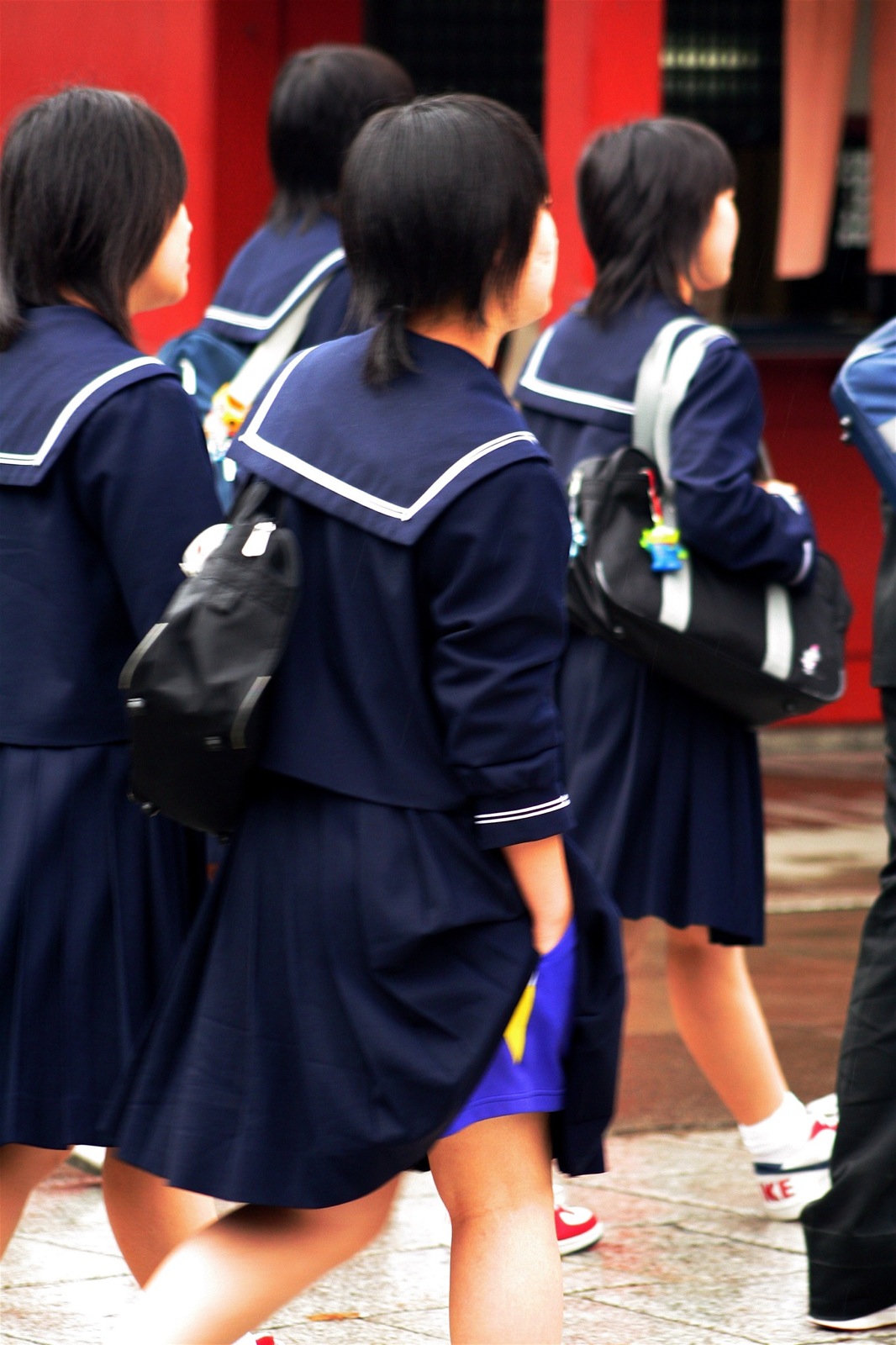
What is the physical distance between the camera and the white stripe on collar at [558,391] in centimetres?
376

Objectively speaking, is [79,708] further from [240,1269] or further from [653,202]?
[653,202]

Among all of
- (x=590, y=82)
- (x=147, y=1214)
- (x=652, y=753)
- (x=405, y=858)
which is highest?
(x=590, y=82)

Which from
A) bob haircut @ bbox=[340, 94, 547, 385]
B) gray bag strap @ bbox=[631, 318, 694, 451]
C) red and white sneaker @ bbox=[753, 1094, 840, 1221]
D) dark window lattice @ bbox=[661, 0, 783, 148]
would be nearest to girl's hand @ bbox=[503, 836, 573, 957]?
bob haircut @ bbox=[340, 94, 547, 385]

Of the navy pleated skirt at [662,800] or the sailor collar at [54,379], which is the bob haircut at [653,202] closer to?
the navy pleated skirt at [662,800]

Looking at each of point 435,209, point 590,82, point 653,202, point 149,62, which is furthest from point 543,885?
point 149,62

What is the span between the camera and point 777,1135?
3828mm

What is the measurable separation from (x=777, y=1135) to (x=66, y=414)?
2.07 meters

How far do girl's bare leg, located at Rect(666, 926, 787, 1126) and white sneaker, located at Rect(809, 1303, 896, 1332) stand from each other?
66 centimetres

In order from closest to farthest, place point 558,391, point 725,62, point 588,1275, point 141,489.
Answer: point 141,489, point 588,1275, point 558,391, point 725,62

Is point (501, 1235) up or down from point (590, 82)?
down

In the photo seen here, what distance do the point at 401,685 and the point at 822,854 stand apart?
5568 millimetres

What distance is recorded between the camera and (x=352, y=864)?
2281mm

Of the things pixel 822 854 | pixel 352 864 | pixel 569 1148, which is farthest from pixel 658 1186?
pixel 822 854

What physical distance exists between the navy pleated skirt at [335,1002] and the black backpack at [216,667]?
0.39 ft
